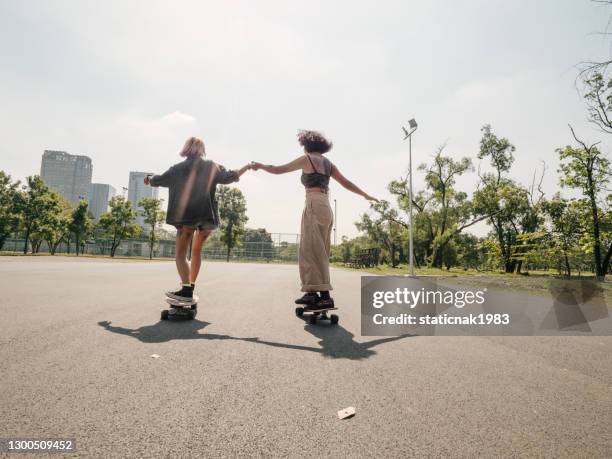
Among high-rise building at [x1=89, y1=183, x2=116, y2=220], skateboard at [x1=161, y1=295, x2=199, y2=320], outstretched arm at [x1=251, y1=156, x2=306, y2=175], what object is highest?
high-rise building at [x1=89, y1=183, x2=116, y2=220]

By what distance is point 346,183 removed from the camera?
14.1 ft

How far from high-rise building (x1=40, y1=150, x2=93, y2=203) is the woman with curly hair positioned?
590ft

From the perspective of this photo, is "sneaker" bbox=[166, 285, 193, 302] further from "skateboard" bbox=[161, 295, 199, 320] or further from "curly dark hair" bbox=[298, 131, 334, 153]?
"curly dark hair" bbox=[298, 131, 334, 153]

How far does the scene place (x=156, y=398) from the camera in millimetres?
1464

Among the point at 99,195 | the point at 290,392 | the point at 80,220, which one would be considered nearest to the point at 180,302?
the point at 290,392

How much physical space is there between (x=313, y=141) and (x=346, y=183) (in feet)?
2.38

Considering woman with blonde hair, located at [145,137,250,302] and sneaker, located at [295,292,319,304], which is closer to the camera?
sneaker, located at [295,292,319,304]

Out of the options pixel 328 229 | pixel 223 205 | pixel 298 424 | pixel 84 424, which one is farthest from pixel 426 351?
pixel 223 205

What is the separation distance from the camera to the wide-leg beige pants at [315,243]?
3.76 metres

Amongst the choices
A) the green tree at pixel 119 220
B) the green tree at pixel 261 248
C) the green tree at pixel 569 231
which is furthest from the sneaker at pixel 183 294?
the green tree at pixel 119 220

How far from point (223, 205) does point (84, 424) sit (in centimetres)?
5486

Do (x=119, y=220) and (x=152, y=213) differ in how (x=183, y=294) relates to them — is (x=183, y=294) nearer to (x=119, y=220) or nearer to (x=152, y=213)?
(x=152, y=213)

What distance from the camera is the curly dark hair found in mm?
4180

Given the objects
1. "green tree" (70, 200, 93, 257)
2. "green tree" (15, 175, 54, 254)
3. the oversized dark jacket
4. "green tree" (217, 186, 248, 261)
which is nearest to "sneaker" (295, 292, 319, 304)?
the oversized dark jacket
